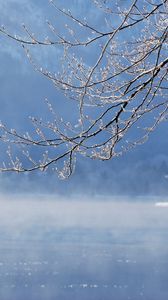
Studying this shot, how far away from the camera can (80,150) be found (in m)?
7.31

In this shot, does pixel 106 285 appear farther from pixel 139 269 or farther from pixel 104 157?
pixel 104 157

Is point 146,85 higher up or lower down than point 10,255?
higher up

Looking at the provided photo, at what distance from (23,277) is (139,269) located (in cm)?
3560

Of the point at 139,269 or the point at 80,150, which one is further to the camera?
the point at 139,269

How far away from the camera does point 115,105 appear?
7.17 meters

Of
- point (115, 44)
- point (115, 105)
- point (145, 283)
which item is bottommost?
point (145, 283)

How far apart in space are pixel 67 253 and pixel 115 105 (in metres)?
191

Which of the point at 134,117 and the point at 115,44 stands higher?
the point at 115,44

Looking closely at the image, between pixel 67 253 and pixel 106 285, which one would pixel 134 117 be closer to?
pixel 106 285

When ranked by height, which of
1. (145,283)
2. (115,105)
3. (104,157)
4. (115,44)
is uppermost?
(115,44)

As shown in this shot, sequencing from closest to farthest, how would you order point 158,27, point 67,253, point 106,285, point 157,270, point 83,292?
point 158,27 < point 83,292 < point 106,285 < point 157,270 < point 67,253

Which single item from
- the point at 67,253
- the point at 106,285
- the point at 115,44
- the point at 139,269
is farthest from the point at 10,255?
the point at 115,44

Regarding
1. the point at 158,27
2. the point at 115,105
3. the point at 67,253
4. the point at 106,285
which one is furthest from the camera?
the point at 67,253

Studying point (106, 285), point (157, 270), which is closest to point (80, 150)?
point (106, 285)
